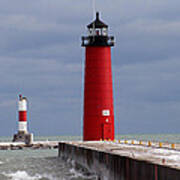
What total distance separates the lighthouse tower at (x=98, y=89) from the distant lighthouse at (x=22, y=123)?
22.5 metres

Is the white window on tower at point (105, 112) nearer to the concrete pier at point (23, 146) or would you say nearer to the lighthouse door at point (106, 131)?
the lighthouse door at point (106, 131)

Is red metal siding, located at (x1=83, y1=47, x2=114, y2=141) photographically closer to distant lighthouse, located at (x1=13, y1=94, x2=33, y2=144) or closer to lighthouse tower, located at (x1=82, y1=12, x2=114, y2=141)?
lighthouse tower, located at (x1=82, y1=12, x2=114, y2=141)

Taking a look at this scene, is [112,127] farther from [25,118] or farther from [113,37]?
[25,118]

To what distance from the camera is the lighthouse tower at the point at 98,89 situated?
43.3 meters

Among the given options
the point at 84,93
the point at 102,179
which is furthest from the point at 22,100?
the point at 102,179

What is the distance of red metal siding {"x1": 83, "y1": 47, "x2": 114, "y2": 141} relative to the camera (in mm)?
43312

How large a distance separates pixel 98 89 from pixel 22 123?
79.9ft

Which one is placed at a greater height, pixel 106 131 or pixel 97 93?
pixel 97 93

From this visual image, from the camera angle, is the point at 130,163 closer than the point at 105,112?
Yes

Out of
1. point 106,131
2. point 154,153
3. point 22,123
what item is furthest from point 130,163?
point 22,123

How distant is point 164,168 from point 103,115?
2684 cm

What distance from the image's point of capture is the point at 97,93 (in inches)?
1704

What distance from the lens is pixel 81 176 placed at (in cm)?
3036

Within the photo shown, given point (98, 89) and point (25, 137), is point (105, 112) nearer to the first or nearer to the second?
point (98, 89)
